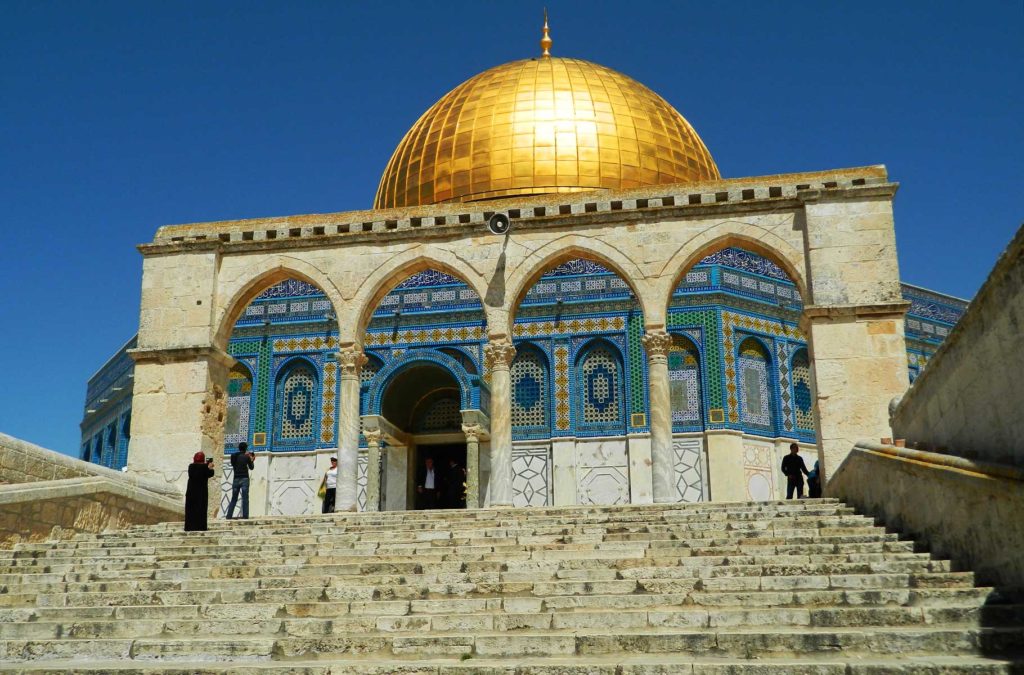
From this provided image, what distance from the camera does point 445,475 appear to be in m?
18.8

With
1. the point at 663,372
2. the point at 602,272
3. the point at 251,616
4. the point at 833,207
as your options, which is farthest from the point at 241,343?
the point at 251,616

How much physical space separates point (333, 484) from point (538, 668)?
29.9 feet

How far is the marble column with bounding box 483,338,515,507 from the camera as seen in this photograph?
1206 cm

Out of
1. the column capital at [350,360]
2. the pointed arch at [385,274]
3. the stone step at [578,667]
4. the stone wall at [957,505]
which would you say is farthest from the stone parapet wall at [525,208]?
the stone step at [578,667]

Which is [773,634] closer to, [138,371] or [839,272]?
[839,272]

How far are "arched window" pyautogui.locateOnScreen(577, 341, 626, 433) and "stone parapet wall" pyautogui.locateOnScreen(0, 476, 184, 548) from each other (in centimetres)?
961

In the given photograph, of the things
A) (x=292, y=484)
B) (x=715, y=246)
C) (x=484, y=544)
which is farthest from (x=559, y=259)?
(x=292, y=484)

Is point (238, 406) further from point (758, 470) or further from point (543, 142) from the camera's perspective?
point (758, 470)

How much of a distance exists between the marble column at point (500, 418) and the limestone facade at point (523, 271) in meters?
0.02

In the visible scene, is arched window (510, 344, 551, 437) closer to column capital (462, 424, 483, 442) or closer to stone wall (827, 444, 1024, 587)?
column capital (462, 424, 483, 442)

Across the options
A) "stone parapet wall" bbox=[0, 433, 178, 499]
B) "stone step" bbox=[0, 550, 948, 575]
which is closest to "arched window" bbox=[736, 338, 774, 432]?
"stone parapet wall" bbox=[0, 433, 178, 499]

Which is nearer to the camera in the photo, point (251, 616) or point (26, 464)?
point (251, 616)

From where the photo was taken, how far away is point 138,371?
42.8 ft

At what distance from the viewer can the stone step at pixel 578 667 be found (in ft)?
14.8
